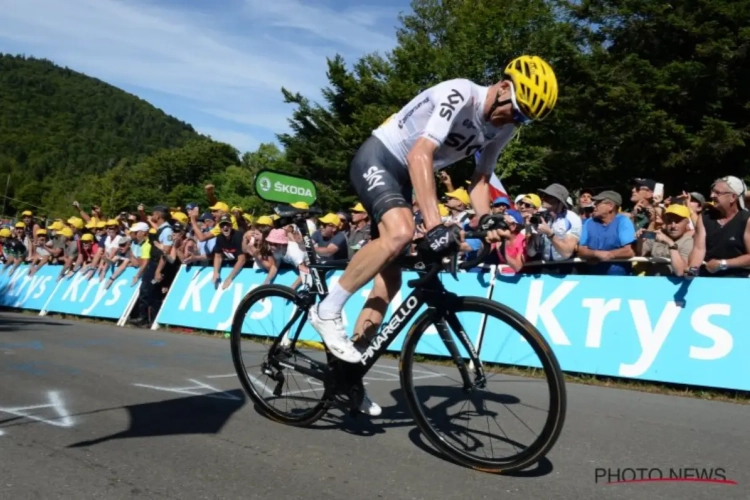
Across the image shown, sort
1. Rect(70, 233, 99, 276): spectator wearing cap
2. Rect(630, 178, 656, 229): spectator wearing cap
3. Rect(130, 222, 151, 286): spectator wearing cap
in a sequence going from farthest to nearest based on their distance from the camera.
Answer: Rect(70, 233, 99, 276): spectator wearing cap
Rect(130, 222, 151, 286): spectator wearing cap
Rect(630, 178, 656, 229): spectator wearing cap

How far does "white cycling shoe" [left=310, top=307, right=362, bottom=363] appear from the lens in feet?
13.4

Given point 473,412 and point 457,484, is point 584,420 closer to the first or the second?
point 473,412

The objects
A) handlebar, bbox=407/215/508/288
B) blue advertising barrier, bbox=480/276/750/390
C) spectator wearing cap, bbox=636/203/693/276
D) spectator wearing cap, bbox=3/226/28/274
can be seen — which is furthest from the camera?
spectator wearing cap, bbox=3/226/28/274

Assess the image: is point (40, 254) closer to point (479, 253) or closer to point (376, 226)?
point (376, 226)

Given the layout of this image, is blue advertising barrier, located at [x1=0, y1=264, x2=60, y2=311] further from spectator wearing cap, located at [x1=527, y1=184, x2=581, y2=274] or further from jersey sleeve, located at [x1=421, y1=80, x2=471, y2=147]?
jersey sleeve, located at [x1=421, y1=80, x2=471, y2=147]

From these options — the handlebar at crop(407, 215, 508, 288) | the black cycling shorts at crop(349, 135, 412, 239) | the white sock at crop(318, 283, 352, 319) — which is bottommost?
the white sock at crop(318, 283, 352, 319)

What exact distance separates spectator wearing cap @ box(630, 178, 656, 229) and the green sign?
608 centimetres

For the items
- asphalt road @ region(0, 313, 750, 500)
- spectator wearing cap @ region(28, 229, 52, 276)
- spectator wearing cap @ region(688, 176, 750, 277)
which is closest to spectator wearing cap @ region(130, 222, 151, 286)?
spectator wearing cap @ region(28, 229, 52, 276)

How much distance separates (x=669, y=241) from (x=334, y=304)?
490 cm

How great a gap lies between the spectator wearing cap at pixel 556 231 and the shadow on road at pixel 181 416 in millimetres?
4072

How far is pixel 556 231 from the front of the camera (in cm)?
839

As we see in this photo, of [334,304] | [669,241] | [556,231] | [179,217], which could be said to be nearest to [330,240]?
[556,231]

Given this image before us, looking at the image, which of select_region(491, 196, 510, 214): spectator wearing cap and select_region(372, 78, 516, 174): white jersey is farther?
select_region(491, 196, 510, 214): spectator wearing cap

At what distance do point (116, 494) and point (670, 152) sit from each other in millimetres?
22233
